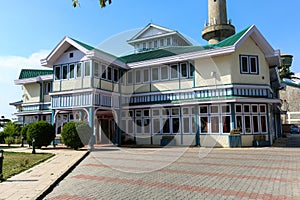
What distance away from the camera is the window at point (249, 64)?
59.5 ft

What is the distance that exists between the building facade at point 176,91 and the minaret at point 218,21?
18825 millimetres

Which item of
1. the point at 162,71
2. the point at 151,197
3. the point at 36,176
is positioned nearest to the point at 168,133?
the point at 162,71

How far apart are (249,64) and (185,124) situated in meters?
6.26

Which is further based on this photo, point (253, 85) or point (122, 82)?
point (122, 82)

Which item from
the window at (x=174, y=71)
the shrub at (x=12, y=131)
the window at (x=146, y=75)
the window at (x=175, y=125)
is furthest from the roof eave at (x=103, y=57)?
the shrub at (x=12, y=131)

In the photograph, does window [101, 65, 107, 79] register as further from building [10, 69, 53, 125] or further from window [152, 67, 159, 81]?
building [10, 69, 53, 125]

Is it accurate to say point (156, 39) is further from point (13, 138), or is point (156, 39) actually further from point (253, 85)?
point (13, 138)

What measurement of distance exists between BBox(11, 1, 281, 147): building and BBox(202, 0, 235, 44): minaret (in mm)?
18780

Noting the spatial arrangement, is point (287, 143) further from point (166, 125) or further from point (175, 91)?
point (175, 91)

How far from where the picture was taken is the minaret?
3853 cm

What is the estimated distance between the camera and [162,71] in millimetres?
20422

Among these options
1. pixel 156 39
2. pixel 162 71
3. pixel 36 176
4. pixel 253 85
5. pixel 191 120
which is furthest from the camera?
pixel 156 39

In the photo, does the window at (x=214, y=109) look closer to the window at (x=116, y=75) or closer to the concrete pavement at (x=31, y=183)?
the window at (x=116, y=75)

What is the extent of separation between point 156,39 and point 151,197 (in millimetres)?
25265
